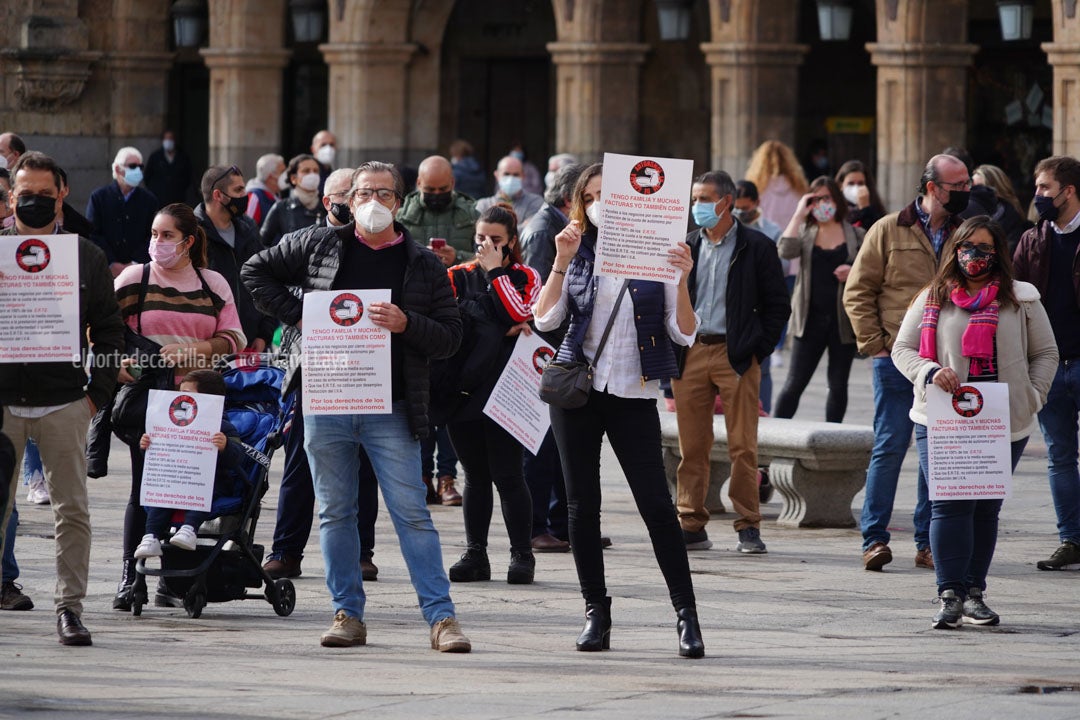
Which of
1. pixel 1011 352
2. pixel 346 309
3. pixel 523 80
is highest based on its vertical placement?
pixel 523 80

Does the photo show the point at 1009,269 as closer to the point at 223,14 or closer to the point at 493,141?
the point at 223,14

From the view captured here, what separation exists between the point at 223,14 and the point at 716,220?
1806cm

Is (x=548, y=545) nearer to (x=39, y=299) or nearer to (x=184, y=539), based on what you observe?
(x=184, y=539)

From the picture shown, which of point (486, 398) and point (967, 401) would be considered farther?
point (486, 398)

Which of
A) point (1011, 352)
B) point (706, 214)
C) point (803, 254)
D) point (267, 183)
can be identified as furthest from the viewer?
point (267, 183)

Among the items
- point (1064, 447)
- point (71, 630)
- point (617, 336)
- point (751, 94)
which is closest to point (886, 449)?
point (1064, 447)

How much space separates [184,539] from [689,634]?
206 centimetres

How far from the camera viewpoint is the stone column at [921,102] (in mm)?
21891

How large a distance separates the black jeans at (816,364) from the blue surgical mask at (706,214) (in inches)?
109

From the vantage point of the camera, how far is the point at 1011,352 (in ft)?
28.8

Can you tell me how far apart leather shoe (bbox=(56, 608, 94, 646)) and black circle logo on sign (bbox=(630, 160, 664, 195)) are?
2.52m

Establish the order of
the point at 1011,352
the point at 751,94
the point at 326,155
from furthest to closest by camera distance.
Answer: the point at 751,94, the point at 326,155, the point at 1011,352

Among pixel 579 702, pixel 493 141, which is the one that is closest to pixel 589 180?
pixel 579 702

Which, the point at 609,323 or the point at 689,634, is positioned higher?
the point at 609,323
